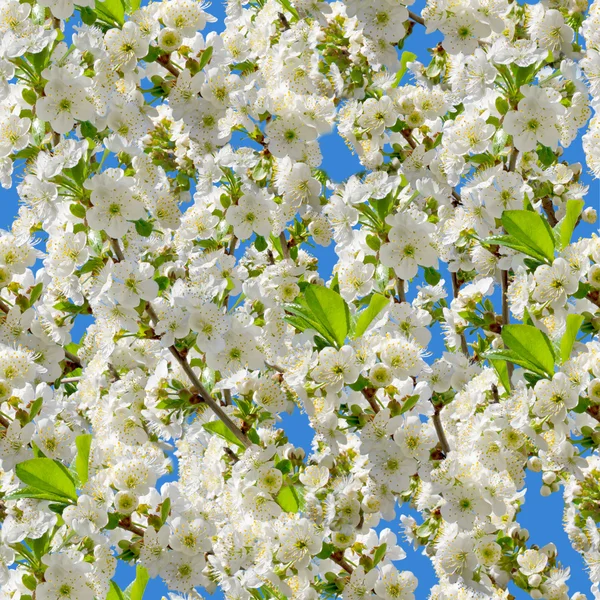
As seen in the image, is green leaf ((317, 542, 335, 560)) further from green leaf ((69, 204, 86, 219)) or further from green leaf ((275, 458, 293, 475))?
green leaf ((69, 204, 86, 219))

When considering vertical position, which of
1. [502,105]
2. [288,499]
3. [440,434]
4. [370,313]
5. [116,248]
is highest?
[502,105]

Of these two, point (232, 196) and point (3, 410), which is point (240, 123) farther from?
point (3, 410)

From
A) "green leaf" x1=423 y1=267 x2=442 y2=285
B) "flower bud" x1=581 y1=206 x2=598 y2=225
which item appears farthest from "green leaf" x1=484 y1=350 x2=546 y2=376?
"flower bud" x1=581 y1=206 x2=598 y2=225

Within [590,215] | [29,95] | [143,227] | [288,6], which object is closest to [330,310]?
[143,227]

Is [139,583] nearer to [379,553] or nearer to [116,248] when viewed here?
[379,553]

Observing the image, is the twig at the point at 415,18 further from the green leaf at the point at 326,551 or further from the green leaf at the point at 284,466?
the green leaf at the point at 326,551

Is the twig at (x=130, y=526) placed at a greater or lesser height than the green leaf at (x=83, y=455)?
lesser

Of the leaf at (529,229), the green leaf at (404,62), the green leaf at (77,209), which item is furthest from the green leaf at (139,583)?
the green leaf at (404,62)

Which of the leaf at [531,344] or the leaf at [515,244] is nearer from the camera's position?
the leaf at [531,344]
